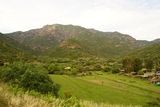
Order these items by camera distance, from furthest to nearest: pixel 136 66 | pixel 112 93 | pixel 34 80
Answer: pixel 136 66 < pixel 112 93 < pixel 34 80

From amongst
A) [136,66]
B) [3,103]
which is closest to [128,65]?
[136,66]

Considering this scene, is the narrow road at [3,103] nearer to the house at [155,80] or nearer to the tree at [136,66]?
the house at [155,80]

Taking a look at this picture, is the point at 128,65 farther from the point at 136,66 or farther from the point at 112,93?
the point at 112,93

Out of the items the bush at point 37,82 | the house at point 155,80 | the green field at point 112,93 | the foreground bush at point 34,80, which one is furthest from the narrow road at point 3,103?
the house at point 155,80

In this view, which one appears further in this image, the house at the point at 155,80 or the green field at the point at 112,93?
the house at the point at 155,80

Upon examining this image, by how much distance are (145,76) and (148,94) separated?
136 feet

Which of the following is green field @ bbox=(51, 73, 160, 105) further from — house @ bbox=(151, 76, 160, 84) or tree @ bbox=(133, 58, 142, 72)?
tree @ bbox=(133, 58, 142, 72)

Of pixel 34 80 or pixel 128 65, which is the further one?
pixel 128 65

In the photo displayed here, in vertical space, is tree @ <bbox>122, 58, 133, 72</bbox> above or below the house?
Answer: above

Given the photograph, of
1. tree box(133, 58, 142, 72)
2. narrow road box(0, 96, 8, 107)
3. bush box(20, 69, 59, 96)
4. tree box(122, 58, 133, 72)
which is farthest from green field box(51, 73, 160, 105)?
narrow road box(0, 96, 8, 107)

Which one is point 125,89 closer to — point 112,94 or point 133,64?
point 112,94

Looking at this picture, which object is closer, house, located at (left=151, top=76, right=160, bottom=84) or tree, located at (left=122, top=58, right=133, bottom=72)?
house, located at (left=151, top=76, right=160, bottom=84)

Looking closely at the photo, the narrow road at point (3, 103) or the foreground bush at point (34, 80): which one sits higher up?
the narrow road at point (3, 103)

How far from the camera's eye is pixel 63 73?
127938 millimetres
